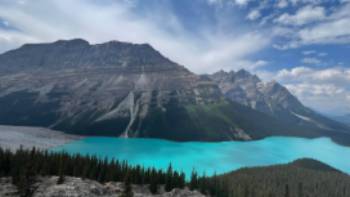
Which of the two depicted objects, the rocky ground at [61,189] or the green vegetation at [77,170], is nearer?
the rocky ground at [61,189]

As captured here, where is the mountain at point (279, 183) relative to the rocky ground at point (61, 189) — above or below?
below

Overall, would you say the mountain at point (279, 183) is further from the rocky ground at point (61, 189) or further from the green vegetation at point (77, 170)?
the rocky ground at point (61, 189)

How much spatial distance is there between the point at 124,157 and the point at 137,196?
133253 mm

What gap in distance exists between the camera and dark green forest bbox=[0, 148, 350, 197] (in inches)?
2351

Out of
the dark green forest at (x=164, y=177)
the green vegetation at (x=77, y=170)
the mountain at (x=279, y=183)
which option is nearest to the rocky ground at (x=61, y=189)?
the dark green forest at (x=164, y=177)

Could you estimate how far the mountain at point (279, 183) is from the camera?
340ft

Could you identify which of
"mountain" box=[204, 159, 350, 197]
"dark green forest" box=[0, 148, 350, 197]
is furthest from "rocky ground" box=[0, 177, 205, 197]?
"mountain" box=[204, 159, 350, 197]

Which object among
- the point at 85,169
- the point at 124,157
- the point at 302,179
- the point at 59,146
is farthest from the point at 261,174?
the point at 59,146

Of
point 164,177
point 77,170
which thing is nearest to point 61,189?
point 77,170

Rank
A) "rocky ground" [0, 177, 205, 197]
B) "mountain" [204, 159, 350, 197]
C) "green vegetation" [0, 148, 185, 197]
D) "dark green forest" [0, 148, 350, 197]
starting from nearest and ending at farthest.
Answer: "rocky ground" [0, 177, 205, 197]
"dark green forest" [0, 148, 350, 197]
"green vegetation" [0, 148, 185, 197]
"mountain" [204, 159, 350, 197]

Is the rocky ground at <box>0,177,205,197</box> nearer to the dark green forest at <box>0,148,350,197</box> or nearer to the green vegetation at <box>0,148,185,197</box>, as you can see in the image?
the dark green forest at <box>0,148,350,197</box>

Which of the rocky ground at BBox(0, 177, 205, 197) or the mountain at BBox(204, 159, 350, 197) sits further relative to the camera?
the mountain at BBox(204, 159, 350, 197)

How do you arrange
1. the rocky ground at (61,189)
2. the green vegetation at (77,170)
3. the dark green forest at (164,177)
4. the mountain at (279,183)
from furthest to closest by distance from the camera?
the mountain at (279,183)
the green vegetation at (77,170)
the dark green forest at (164,177)
the rocky ground at (61,189)

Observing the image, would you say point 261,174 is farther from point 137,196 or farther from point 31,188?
point 31,188
